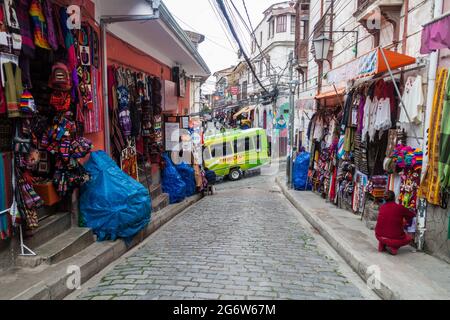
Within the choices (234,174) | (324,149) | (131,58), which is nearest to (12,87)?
(131,58)

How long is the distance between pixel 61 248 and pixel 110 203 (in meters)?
1.08

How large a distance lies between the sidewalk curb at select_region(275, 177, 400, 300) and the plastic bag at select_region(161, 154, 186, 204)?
12.1ft

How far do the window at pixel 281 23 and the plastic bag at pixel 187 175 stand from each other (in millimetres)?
27003

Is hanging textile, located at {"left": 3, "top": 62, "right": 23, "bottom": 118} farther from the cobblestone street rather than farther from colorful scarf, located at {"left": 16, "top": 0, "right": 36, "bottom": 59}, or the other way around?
the cobblestone street

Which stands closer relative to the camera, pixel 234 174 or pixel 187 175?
pixel 187 175

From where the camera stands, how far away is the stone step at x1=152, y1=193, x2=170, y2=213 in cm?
967

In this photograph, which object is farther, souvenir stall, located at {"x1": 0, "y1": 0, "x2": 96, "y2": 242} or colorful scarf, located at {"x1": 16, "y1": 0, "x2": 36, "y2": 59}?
colorful scarf, located at {"x1": 16, "y1": 0, "x2": 36, "y2": 59}

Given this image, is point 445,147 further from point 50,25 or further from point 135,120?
→ point 135,120

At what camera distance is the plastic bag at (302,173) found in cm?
1506

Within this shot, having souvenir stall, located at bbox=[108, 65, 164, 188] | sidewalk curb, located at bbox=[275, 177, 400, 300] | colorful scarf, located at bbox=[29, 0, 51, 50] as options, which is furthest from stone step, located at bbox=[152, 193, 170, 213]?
colorful scarf, located at bbox=[29, 0, 51, 50]

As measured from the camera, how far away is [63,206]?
621 cm

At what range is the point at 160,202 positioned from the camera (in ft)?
33.2

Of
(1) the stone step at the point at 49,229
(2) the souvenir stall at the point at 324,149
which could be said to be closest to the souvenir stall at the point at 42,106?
(1) the stone step at the point at 49,229

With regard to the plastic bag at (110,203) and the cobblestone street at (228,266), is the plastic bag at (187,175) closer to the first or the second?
the cobblestone street at (228,266)
